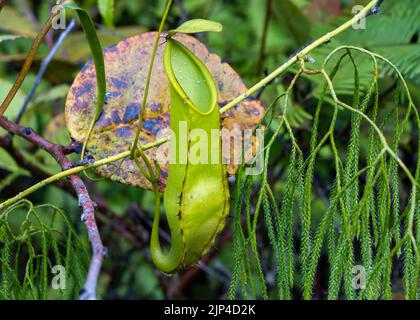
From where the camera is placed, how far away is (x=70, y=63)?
5.48 feet

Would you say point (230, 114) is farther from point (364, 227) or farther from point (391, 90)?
point (391, 90)

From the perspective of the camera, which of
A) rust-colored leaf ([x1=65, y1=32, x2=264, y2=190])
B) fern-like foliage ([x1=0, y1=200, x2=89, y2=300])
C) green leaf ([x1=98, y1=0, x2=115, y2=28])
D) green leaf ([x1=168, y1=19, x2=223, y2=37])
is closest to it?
green leaf ([x1=168, y1=19, x2=223, y2=37])

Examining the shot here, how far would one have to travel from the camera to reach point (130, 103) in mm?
1094

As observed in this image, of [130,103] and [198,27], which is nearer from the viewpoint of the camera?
[198,27]

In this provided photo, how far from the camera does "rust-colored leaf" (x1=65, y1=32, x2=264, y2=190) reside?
3.40 feet

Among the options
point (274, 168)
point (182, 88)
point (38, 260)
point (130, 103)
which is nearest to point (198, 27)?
point (182, 88)

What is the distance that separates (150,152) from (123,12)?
142cm

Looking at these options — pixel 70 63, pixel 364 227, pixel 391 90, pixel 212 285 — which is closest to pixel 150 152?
pixel 364 227

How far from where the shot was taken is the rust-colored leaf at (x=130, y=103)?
1036 mm

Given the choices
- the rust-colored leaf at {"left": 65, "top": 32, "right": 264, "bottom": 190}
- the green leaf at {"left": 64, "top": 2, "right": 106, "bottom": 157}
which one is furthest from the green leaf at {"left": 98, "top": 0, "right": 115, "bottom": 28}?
the green leaf at {"left": 64, "top": 2, "right": 106, "bottom": 157}

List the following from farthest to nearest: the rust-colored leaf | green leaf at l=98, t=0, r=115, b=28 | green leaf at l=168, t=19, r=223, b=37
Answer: green leaf at l=98, t=0, r=115, b=28
the rust-colored leaf
green leaf at l=168, t=19, r=223, b=37

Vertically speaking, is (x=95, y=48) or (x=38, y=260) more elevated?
(x=95, y=48)

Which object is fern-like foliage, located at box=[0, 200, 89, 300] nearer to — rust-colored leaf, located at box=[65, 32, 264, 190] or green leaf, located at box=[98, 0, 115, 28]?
rust-colored leaf, located at box=[65, 32, 264, 190]

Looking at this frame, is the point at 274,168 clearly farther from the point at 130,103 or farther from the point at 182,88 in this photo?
the point at 182,88
